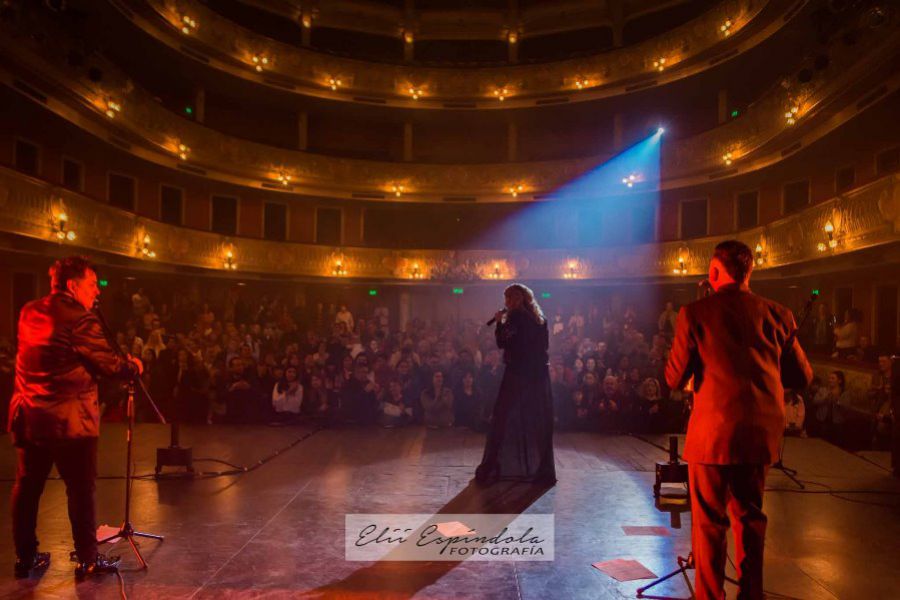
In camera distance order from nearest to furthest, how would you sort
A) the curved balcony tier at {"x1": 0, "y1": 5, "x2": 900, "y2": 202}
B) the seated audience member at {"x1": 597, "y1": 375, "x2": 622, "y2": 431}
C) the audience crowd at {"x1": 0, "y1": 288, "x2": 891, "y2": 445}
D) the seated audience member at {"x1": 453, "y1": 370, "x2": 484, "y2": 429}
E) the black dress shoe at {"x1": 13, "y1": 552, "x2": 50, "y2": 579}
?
the black dress shoe at {"x1": 13, "y1": 552, "x2": 50, "y2": 579} < the audience crowd at {"x1": 0, "y1": 288, "x2": 891, "y2": 445} < the seated audience member at {"x1": 597, "y1": 375, "x2": 622, "y2": 431} < the seated audience member at {"x1": 453, "y1": 370, "x2": 484, "y2": 429} < the curved balcony tier at {"x1": 0, "y1": 5, "x2": 900, "y2": 202}

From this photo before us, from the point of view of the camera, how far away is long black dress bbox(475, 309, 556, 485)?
5.68 meters

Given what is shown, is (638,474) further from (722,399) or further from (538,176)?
(538,176)

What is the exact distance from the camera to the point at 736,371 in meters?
2.64

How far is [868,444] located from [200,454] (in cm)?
862

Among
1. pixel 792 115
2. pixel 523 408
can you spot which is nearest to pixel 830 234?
pixel 792 115

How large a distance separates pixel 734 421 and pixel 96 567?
11.7 feet

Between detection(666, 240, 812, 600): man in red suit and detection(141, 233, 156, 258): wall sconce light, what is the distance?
48.6 ft

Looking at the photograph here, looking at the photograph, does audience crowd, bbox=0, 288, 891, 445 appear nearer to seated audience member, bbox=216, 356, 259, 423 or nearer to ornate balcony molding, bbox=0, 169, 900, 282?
seated audience member, bbox=216, 356, 259, 423

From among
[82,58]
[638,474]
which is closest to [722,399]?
[638,474]

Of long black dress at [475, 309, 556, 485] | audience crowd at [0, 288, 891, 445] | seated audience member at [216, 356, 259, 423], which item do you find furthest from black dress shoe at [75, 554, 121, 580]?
seated audience member at [216, 356, 259, 423]

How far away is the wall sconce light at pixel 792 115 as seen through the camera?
12806 millimetres

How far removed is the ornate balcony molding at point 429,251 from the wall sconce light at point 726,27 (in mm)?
5270

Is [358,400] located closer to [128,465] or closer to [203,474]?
[203,474]

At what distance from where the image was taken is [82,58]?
37.3 feet
